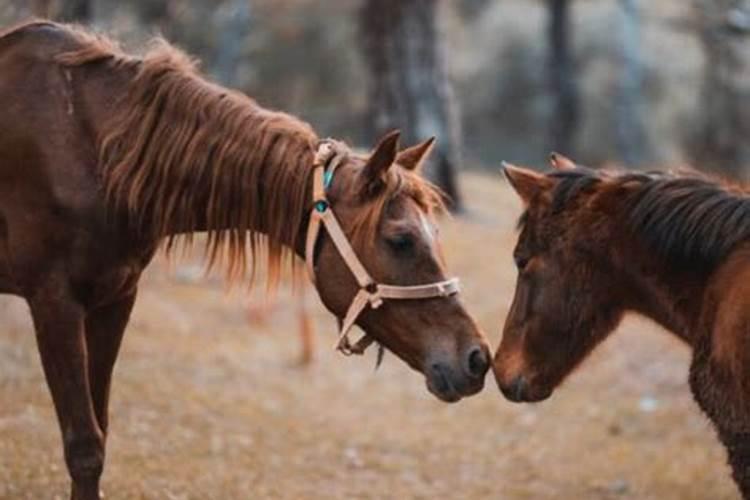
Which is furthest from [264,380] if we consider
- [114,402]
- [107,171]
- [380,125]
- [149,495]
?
[380,125]

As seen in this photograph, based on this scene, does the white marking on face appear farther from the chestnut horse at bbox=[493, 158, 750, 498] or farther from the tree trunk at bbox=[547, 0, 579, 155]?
the tree trunk at bbox=[547, 0, 579, 155]

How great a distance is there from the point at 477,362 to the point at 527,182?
75 cm

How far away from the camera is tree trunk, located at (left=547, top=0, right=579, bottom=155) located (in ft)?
85.0

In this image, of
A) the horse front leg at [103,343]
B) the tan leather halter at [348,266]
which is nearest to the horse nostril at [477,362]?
the tan leather halter at [348,266]

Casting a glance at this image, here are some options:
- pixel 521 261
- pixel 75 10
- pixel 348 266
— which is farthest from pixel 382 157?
pixel 75 10

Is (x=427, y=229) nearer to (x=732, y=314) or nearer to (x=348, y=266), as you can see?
(x=348, y=266)

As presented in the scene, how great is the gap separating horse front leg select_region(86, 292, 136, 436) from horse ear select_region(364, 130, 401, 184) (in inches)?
55.0

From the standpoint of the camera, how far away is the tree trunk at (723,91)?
23.7 m

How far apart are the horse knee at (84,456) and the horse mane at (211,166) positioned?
0.88 meters

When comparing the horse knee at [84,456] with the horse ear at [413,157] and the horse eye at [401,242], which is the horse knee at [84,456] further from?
the horse ear at [413,157]

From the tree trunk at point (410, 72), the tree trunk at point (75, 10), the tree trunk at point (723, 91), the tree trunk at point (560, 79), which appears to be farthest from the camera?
the tree trunk at point (560, 79)

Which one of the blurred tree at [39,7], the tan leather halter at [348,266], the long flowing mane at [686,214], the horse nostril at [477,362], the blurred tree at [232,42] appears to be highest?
the long flowing mane at [686,214]

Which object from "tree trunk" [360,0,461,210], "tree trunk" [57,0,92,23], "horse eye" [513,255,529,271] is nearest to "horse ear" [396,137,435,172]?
→ "horse eye" [513,255,529,271]

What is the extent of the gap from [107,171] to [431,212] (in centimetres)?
133
